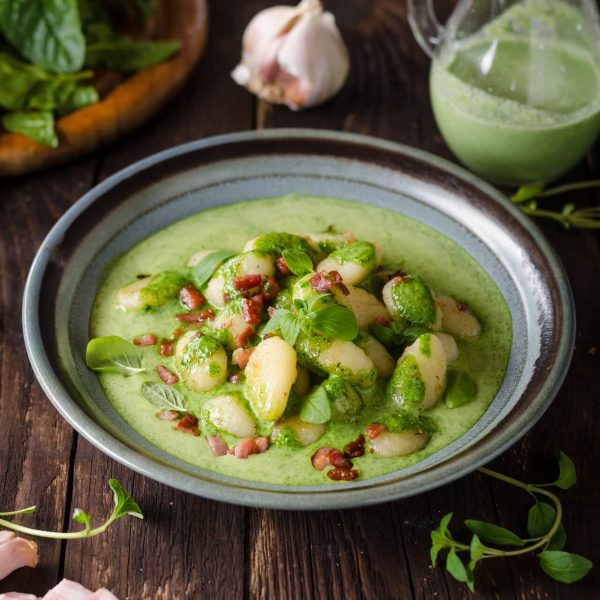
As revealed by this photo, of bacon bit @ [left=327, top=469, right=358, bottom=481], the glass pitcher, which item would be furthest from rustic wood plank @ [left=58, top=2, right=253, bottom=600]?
the glass pitcher

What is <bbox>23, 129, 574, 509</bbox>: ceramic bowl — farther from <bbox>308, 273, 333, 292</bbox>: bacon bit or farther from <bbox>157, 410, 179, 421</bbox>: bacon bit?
<bbox>308, 273, 333, 292</bbox>: bacon bit

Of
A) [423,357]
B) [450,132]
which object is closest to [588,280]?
[450,132]

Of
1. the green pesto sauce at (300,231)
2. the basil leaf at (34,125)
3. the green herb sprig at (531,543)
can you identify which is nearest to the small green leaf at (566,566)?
the green herb sprig at (531,543)

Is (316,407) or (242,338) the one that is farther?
(242,338)

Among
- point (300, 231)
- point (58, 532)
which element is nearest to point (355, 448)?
point (58, 532)

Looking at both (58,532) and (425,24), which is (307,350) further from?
(425,24)

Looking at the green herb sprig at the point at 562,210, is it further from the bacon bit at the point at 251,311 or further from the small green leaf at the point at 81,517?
the small green leaf at the point at 81,517
